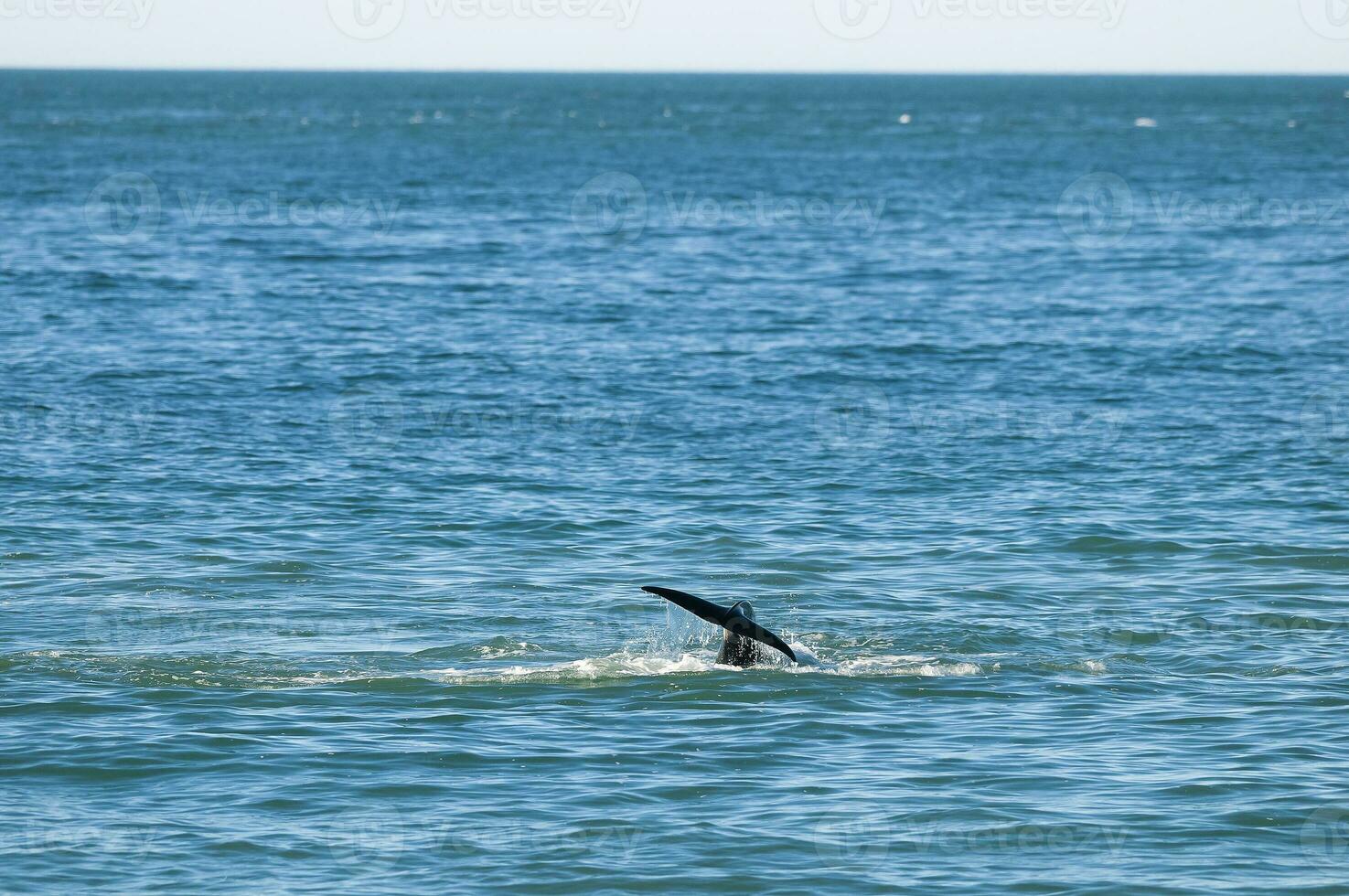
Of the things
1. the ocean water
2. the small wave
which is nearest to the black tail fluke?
the ocean water

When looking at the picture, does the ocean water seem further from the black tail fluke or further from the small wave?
the black tail fluke

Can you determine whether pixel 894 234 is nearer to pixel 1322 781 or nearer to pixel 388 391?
A: pixel 388 391

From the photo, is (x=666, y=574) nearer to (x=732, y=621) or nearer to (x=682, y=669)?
(x=682, y=669)

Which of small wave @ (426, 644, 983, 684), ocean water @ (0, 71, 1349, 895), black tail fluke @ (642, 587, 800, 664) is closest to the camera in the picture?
ocean water @ (0, 71, 1349, 895)

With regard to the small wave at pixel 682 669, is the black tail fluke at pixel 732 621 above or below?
above

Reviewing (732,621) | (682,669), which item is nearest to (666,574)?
(682,669)

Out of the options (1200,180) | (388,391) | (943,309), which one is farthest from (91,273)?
(1200,180)

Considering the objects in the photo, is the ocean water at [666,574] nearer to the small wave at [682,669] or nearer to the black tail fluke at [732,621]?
the small wave at [682,669]

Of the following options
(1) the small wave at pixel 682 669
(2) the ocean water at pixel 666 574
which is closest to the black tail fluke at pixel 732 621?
(2) the ocean water at pixel 666 574

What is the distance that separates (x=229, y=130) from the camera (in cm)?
16450

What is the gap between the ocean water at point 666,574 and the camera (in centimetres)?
1579

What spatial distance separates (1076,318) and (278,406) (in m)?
26.7

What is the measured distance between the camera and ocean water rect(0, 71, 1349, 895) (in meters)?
15.8

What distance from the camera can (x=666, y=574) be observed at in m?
25.1
